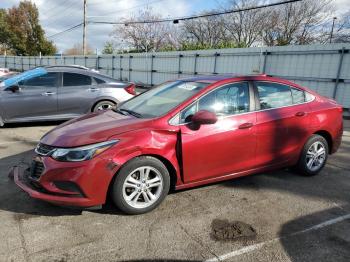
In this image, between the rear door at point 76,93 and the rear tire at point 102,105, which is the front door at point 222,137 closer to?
the rear tire at point 102,105

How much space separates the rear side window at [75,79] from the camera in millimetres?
8594

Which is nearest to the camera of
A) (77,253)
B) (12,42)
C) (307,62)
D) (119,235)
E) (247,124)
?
(77,253)

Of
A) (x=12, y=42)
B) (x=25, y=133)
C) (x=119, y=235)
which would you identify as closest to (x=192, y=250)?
(x=119, y=235)

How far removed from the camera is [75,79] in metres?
8.69

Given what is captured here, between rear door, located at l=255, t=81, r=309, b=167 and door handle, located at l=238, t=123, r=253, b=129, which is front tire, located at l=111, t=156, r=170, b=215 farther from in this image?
rear door, located at l=255, t=81, r=309, b=167

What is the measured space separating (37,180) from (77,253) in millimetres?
950

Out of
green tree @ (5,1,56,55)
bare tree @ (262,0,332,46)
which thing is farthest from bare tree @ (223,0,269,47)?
green tree @ (5,1,56,55)

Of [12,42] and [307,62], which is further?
[12,42]

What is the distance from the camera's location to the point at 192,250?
10.3 feet

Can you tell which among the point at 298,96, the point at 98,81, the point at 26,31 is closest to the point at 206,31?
the point at 26,31

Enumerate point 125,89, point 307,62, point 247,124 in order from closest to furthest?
point 247,124
point 125,89
point 307,62

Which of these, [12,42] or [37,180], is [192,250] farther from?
[12,42]

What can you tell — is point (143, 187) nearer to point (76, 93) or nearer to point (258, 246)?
point (258, 246)

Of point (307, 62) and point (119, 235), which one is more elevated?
point (307, 62)
